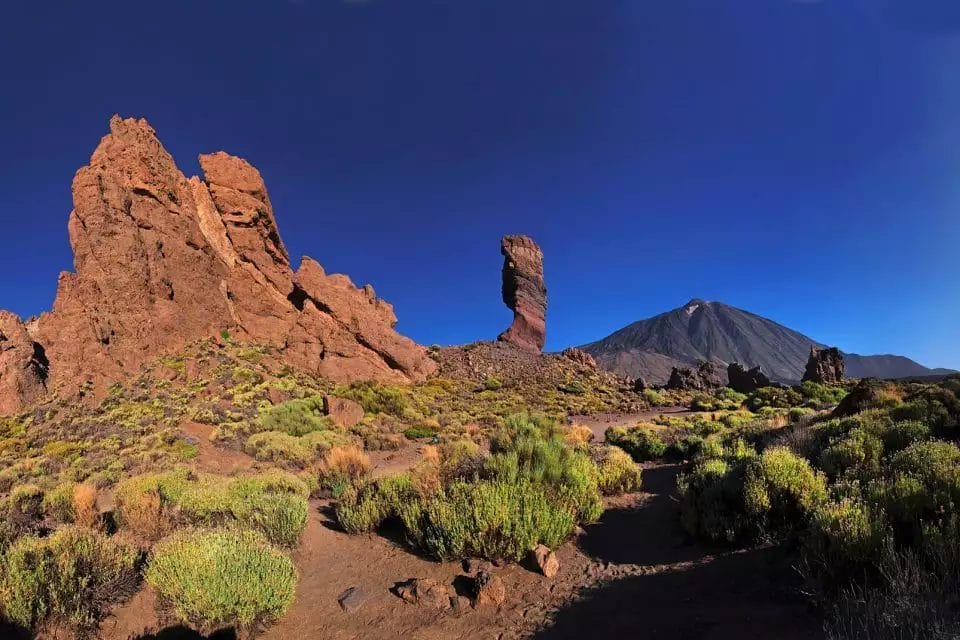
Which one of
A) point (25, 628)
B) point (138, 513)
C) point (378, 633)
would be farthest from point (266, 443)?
point (378, 633)

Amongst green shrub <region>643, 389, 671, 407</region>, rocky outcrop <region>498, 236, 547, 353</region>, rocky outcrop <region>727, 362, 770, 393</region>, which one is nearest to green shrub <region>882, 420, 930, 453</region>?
green shrub <region>643, 389, 671, 407</region>

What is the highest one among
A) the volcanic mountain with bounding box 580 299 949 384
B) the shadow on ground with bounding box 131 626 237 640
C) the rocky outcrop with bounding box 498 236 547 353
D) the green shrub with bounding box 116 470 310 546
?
the volcanic mountain with bounding box 580 299 949 384

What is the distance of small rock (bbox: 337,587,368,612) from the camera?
16.5 feet

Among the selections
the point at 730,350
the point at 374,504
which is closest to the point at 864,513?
the point at 374,504

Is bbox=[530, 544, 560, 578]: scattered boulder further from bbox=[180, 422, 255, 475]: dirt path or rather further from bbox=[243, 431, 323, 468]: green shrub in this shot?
bbox=[180, 422, 255, 475]: dirt path

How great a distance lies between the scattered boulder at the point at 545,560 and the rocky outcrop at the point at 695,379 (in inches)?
1543

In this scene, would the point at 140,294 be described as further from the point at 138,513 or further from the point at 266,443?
the point at 138,513

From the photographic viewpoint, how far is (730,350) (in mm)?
170625

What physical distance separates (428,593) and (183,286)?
1189 inches

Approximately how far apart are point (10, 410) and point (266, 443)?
16.7 m

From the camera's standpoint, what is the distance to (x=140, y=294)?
26719 mm

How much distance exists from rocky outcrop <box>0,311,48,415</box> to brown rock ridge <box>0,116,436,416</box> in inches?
10.0

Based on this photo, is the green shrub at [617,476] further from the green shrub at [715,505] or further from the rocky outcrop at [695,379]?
the rocky outcrop at [695,379]

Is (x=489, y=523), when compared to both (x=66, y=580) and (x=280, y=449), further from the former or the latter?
(x=280, y=449)
